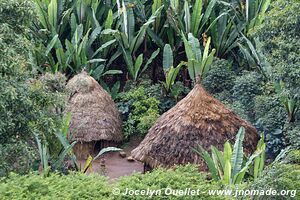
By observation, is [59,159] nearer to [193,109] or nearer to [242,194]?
[193,109]

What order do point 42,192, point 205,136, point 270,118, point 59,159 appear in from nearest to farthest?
point 42,192 < point 59,159 < point 205,136 < point 270,118

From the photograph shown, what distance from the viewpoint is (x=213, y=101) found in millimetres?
8062

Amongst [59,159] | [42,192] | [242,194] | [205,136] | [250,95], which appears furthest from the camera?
[250,95]

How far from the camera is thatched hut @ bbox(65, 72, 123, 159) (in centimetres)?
937

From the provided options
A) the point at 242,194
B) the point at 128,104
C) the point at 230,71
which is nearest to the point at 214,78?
the point at 230,71

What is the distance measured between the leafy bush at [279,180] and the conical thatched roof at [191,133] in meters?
2.63

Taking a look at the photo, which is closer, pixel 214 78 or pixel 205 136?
pixel 205 136

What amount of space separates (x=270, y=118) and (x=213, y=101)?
3.77ft

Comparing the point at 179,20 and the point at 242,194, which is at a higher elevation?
the point at 179,20

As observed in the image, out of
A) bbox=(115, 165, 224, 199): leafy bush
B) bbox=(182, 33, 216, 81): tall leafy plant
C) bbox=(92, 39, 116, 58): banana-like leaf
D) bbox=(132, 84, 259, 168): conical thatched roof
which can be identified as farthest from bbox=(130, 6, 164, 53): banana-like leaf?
bbox=(115, 165, 224, 199): leafy bush

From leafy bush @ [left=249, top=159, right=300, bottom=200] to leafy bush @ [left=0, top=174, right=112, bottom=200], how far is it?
1.35 metres

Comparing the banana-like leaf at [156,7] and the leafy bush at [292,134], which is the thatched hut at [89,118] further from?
the leafy bush at [292,134]

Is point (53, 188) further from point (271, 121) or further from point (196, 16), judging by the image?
point (196, 16)

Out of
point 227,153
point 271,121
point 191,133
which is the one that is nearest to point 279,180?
point 227,153
